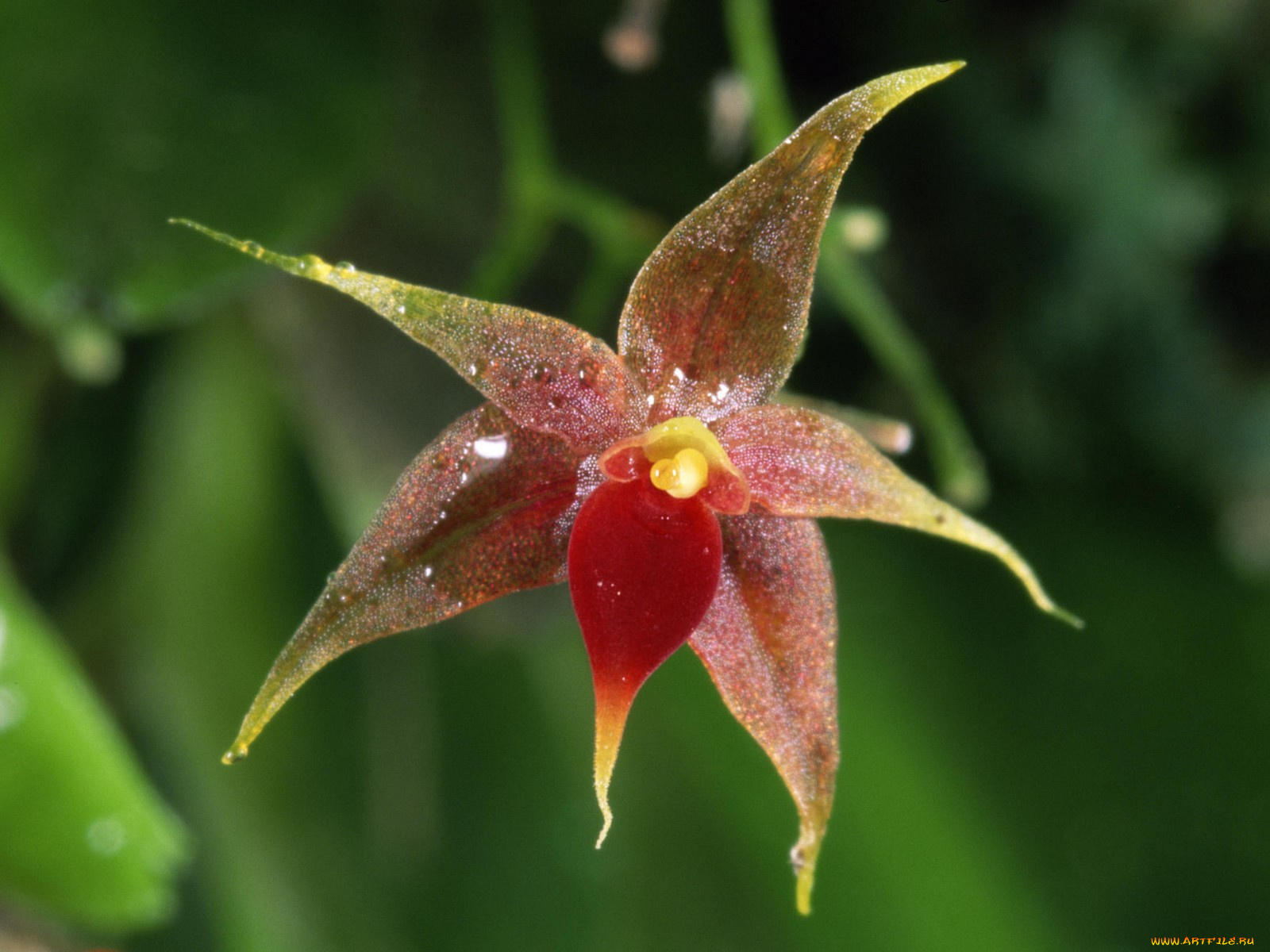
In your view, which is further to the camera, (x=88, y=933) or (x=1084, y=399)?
(x=1084, y=399)

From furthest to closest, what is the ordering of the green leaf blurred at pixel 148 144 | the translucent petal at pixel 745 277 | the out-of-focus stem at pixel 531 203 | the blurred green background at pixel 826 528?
the blurred green background at pixel 826 528, the out-of-focus stem at pixel 531 203, the green leaf blurred at pixel 148 144, the translucent petal at pixel 745 277

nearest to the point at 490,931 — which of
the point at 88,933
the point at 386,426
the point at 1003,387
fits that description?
the point at 88,933

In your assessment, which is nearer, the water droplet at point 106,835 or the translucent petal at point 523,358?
the translucent petal at point 523,358

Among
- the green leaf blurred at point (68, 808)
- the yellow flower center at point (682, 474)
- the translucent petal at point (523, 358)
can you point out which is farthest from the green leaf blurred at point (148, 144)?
the yellow flower center at point (682, 474)

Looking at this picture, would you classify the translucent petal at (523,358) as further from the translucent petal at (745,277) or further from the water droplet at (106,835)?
the water droplet at (106,835)

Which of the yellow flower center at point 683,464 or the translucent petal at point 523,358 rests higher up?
the translucent petal at point 523,358

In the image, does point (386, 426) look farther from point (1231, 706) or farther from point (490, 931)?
point (1231, 706)

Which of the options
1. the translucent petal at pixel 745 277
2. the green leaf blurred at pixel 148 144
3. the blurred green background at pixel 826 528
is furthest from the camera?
the blurred green background at pixel 826 528

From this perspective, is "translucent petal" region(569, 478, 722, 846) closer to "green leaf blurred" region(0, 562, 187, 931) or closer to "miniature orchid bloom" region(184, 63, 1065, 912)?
"miniature orchid bloom" region(184, 63, 1065, 912)
